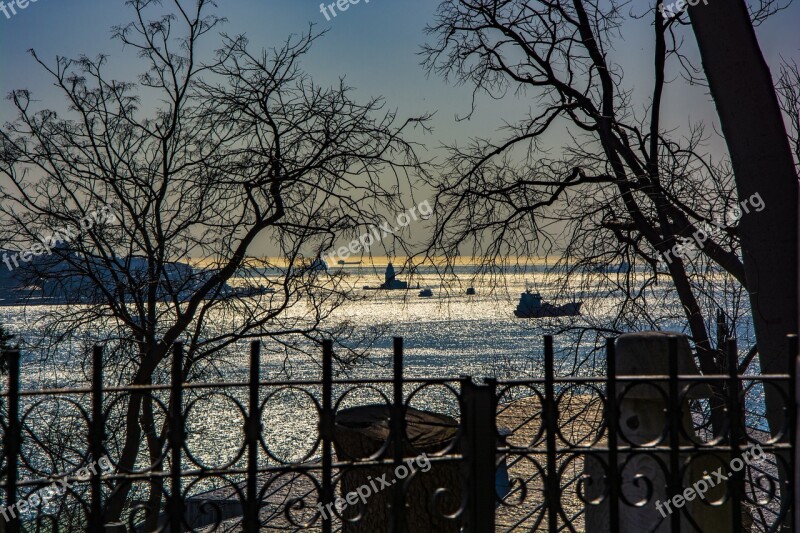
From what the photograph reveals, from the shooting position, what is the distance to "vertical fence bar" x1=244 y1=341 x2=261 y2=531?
8.63 ft

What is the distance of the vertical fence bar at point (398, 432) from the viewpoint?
2.70 m

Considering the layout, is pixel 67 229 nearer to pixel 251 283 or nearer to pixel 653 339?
pixel 251 283

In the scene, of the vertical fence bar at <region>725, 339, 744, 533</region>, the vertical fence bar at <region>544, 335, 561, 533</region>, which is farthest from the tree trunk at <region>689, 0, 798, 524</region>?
the vertical fence bar at <region>544, 335, 561, 533</region>

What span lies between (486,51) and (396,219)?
8.79 feet

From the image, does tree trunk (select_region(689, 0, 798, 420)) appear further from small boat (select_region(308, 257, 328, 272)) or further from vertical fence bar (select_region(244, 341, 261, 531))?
small boat (select_region(308, 257, 328, 272))

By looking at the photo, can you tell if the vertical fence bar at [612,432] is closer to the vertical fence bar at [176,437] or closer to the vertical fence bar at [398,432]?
the vertical fence bar at [398,432]

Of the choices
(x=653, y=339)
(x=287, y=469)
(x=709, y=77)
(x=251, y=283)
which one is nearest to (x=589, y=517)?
(x=653, y=339)

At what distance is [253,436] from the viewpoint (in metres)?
→ 2.68

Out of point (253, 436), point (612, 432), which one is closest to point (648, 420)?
point (612, 432)

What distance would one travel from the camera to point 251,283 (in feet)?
29.1

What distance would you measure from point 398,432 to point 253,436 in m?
0.53

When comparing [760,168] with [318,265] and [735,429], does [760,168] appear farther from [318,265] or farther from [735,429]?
[318,265]

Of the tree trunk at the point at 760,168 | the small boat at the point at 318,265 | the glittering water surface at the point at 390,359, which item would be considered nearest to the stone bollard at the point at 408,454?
the glittering water surface at the point at 390,359

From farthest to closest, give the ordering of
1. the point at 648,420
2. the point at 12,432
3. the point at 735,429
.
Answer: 1. the point at 648,420
2. the point at 735,429
3. the point at 12,432
